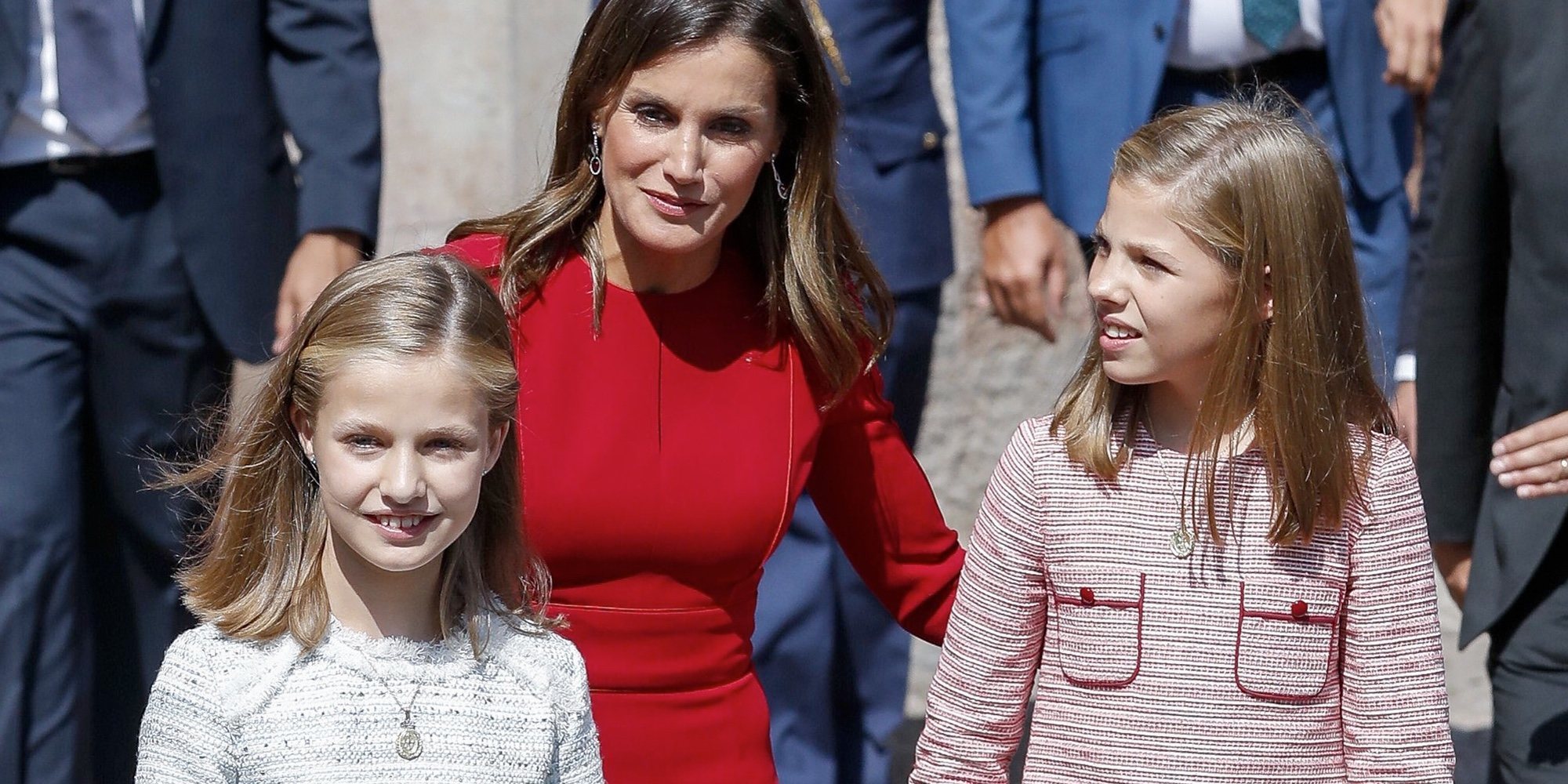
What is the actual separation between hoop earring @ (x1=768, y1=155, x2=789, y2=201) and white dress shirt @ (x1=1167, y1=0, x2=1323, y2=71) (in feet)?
3.55

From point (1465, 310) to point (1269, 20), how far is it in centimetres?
66

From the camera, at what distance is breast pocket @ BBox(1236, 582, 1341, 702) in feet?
9.02

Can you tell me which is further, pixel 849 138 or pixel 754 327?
pixel 849 138

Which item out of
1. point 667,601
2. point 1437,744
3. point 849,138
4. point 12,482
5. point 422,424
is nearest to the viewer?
point 422,424

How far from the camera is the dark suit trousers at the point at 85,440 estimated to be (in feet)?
12.8

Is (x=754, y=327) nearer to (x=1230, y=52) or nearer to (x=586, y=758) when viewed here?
(x=586, y=758)

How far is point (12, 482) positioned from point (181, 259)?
50 cm

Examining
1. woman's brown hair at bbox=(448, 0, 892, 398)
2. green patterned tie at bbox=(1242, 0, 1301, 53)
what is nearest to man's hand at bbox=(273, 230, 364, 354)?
woman's brown hair at bbox=(448, 0, 892, 398)

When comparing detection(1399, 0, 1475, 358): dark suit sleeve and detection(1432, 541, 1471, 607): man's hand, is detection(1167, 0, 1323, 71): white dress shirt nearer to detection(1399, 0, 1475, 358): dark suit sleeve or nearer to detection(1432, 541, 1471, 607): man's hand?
detection(1399, 0, 1475, 358): dark suit sleeve

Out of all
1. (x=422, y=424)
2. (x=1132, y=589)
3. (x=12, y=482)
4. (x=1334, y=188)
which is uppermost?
(x=1334, y=188)

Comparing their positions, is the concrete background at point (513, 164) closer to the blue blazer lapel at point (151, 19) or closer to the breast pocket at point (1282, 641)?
the blue blazer lapel at point (151, 19)

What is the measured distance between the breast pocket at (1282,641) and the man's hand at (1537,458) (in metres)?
0.41

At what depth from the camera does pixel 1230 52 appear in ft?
13.1

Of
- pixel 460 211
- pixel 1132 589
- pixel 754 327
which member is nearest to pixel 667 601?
pixel 754 327
